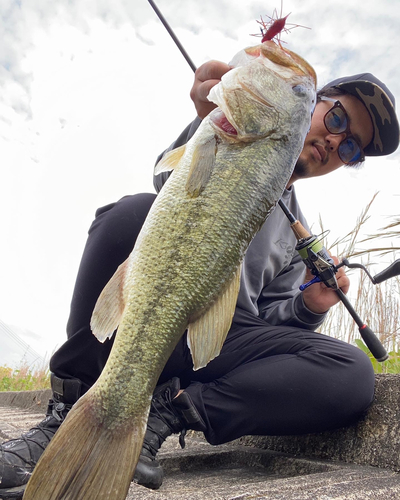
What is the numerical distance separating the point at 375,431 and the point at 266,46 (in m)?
1.80

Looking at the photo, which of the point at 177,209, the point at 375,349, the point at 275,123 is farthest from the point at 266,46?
the point at 375,349

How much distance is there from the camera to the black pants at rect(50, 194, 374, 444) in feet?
6.35

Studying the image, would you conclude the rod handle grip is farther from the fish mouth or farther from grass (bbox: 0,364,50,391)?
grass (bbox: 0,364,50,391)

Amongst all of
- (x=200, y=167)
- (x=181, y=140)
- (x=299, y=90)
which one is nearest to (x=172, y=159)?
(x=200, y=167)

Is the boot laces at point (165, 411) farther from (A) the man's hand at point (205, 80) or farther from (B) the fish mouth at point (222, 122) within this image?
(A) the man's hand at point (205, 80)

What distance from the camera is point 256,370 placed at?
199 centimetres

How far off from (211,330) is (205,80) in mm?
1137

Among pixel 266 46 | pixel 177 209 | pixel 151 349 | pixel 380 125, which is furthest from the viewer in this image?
pixel 380 125

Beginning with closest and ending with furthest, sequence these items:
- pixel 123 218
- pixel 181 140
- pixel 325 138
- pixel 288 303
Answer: pixel 123 218, pixel 181 140, pixel 288 303, pixel 325 138

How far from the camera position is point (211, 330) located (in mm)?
Result: 1440

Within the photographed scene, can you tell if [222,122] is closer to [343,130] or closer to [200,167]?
[200,167]

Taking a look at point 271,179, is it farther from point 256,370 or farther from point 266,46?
point 256,370

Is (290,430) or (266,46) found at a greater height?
(266,46)

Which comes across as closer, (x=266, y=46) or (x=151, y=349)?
(x=151, y=349)
